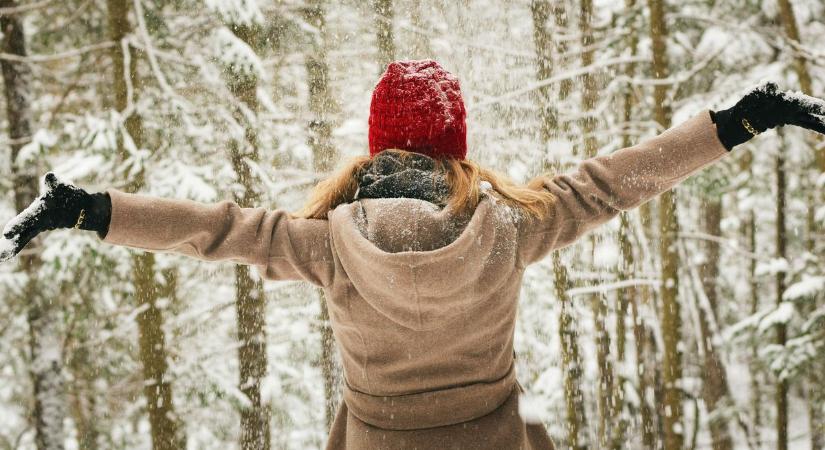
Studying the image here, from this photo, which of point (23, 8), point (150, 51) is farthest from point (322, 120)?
point (23, 8)

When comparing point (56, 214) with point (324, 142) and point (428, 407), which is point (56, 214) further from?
point (324, 142)

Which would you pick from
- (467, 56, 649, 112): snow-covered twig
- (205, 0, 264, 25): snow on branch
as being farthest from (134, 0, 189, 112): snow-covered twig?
(467, 56, 649, 112): snow-covered twig

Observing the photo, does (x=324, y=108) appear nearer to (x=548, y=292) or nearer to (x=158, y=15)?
(x=158, y=15)

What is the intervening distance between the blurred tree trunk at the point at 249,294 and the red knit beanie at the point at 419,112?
19.3 ft

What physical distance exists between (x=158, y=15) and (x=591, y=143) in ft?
18.2

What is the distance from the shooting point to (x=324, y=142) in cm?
904

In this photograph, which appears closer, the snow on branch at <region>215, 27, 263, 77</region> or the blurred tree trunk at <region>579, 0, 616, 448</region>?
the snow on branch at <region>215, 27, 263, 77</region>

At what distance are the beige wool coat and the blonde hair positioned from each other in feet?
0.13

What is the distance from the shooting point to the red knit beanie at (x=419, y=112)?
1.92 meters

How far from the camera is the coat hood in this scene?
1.66 metres

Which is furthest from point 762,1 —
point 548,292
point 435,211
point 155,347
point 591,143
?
point 155,347

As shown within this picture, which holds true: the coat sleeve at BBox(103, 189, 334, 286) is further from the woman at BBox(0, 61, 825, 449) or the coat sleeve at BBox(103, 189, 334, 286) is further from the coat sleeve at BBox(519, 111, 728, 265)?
the coat sleeve at BBox(519, 111, 728, 265)

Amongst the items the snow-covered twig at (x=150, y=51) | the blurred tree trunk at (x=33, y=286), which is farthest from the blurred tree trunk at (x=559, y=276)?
the blurred tree trunk at (x=33, y=286)

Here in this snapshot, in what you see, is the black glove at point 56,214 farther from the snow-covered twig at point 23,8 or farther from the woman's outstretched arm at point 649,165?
the snow-covered twig at point 23,8
